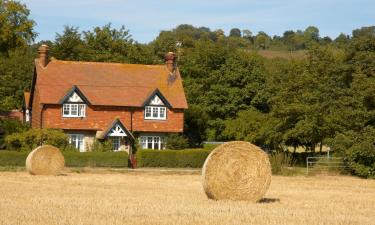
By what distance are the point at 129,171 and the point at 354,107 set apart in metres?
15.5

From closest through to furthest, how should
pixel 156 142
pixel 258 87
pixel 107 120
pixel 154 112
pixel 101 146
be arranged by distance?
pixel 101 146 → pixel 107 120 → pixel 154 112 → pixel 156 142 → pixel 258 87

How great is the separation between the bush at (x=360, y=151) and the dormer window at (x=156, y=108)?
19957 mm

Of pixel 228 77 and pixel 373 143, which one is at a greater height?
pixel 228 77

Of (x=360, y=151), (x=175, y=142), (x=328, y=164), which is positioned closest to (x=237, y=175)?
(x=360, y=151)

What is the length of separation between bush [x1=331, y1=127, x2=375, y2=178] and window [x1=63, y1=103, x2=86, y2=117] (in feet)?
75.5

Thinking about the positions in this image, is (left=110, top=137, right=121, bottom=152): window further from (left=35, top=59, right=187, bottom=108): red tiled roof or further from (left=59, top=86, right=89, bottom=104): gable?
(left=59, top=86, right=89, bottom=104): gable

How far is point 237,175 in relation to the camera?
25.3 m

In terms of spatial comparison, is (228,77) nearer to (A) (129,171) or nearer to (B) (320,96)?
(B) (320,96)

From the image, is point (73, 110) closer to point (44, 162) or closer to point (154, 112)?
point (154, 112)

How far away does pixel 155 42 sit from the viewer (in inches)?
4774

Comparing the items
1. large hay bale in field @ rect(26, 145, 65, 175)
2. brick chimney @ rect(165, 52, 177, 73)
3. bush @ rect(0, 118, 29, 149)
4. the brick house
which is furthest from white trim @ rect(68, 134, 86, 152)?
large hay bale in field @ rect(26, 145, 65, 175)

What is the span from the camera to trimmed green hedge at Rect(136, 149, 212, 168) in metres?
55.0

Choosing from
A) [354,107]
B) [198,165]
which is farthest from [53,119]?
[354,107]

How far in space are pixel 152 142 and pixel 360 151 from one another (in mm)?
22761
